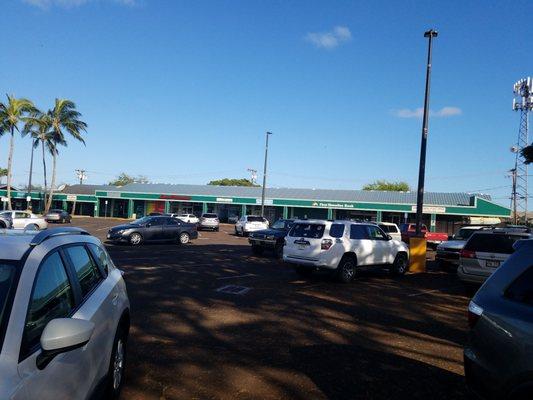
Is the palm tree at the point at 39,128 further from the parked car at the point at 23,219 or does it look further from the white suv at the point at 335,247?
the white suv at the point at 335,247

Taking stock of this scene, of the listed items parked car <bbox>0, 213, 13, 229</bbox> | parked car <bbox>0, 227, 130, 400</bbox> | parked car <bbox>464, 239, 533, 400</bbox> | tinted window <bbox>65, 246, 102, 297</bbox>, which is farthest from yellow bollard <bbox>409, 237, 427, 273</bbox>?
parked car <bbox>0, 213, 13, 229</bbox>

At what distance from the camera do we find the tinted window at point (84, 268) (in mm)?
3953

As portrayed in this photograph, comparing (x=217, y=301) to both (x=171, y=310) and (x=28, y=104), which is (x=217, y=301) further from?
(x=28, y=104)

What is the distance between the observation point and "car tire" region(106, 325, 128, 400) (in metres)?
4.28

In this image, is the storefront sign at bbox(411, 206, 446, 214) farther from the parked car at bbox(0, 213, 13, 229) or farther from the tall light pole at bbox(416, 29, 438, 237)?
the parked car at bbox(0, 213, 13, 229)

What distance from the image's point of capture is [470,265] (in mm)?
11633

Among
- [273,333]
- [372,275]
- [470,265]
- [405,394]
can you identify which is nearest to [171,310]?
[273,333]

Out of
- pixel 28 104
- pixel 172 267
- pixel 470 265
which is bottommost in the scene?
pixel 172 267

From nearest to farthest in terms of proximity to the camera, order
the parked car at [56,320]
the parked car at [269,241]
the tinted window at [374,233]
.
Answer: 1. the parked car at [56,320]
2. the tinted window at [374,233]
3. the parked car at [269,241]

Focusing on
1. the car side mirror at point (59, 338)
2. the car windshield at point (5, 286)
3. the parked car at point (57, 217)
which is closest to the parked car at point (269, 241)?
the car windshield at point (5, 286)

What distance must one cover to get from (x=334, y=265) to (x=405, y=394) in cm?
805

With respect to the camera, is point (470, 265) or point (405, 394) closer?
point (405, 394)

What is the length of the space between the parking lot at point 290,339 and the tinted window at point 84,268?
133cm

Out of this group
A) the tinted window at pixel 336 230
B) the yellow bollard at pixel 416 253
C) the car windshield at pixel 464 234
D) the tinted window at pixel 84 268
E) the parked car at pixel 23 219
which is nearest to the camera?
the tinted window at pixel 84 268
